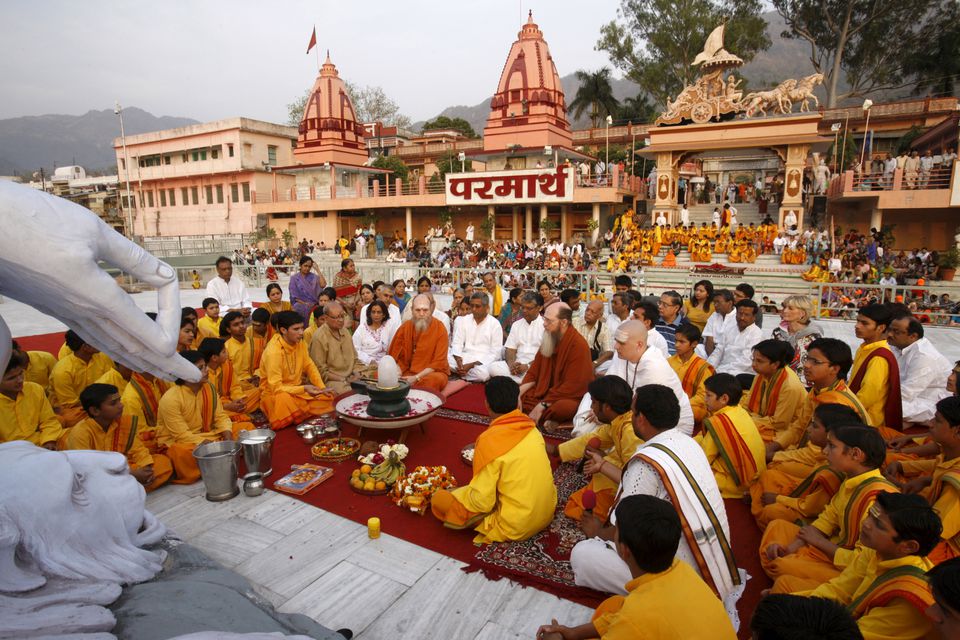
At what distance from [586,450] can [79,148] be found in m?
251

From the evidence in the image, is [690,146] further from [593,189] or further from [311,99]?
[311,99]

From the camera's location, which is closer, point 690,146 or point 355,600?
Result: point 355,600

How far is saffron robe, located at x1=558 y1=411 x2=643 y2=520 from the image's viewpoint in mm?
3662

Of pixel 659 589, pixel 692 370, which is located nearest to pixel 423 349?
pixel 692 370

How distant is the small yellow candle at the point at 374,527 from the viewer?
145 inches

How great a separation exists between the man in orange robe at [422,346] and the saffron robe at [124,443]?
9.24 feet

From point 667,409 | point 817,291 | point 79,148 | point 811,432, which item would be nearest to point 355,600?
point 667,409

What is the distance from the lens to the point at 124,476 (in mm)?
2414

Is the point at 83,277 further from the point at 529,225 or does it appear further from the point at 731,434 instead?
the point at 529,225

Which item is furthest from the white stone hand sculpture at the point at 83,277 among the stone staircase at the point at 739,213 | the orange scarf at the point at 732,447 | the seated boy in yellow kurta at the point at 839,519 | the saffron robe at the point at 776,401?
the stone staircase at the point at 739,213

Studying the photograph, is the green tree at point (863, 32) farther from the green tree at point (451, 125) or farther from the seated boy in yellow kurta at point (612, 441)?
the seated boy in yellow kurta at point (612, 441)

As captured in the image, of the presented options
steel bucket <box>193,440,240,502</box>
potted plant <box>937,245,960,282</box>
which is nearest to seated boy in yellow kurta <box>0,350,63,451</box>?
steel bucket <box>193,440,240,502</box>

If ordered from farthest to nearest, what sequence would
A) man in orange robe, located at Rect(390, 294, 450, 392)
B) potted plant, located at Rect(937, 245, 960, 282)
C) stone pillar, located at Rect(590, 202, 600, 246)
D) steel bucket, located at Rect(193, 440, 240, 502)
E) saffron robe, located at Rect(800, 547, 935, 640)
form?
1. stone pillar, located at Rect(590, 202, 600, 246)
2. potted plant, located at Rect(937, 245, 960, 282)
3. man in orange robe, located at Rect(390, 294, 450, 392)
4. steel bucket, located at Rect(193, 440, 240, 502)
5. saffron robe, located at Rect(800, 547, 935, 640)

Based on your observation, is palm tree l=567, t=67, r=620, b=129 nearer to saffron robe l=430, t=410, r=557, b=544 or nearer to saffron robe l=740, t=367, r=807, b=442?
saffron robe l=740, t=367, r=807, b=442
